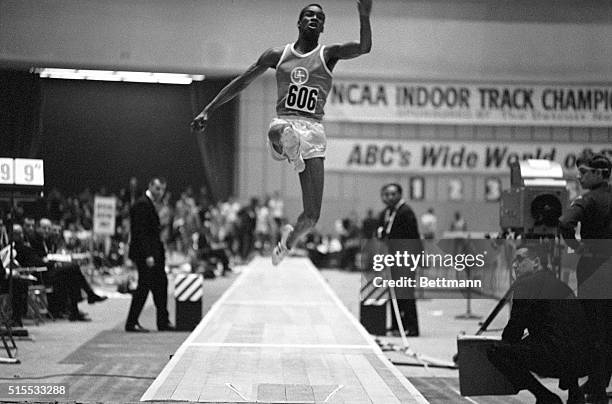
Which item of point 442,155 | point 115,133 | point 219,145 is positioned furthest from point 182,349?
point 442,155

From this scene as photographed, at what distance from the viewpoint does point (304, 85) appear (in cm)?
604

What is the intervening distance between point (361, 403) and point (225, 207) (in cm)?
283

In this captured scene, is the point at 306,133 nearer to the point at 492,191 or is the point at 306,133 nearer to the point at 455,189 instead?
the point at 492,191

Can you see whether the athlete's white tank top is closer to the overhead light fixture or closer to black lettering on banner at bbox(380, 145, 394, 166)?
the overhead light fixture

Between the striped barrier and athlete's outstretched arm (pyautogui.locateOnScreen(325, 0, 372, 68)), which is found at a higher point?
athlete's outstretched arm (pyautogui.locateOnScreen(325, 0, 372, 68))

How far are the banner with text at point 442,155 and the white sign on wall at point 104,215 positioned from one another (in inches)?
79.9

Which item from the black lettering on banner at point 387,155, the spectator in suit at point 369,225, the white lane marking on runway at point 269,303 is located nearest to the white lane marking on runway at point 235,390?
the white lane marking on runway at point 269,303

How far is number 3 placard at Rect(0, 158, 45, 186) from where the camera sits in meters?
7.37

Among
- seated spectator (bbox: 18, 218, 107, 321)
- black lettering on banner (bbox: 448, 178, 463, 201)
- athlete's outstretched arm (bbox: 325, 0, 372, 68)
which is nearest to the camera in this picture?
athlete's outstretched arm (bbox: 325, 0, 372, 68)

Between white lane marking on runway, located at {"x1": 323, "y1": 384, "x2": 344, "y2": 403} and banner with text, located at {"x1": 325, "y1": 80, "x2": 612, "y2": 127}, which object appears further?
banner with text, located at {"x1": 325, "y1": 80, "x2": 612, "y2": 127}

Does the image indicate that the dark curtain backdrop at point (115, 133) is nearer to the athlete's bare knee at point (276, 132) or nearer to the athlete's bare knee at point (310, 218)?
the athlete's bare knee at point (276, 132)

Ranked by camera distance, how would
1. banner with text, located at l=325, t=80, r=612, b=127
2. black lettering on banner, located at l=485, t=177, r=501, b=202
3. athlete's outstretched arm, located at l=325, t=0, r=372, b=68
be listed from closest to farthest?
athlete's outstretched arm, located at l=325, t=0, r=372, b=68 → banner with text, located at l=325, t=80, r=612, b=127 → black lettering on banner, located at l=485, t=177, r=501, b=202

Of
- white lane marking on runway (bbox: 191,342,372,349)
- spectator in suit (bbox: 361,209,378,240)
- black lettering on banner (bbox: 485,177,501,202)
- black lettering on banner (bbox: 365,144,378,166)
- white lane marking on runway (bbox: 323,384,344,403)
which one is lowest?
→ white lane marking on runway (bbox: 323,384,344,403)

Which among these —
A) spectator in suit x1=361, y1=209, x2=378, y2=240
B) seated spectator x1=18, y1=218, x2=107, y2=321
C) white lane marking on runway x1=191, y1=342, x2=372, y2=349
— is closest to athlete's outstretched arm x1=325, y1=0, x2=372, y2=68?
white lane marking on runway x1=191, y1=342, x2=372, y2=349
